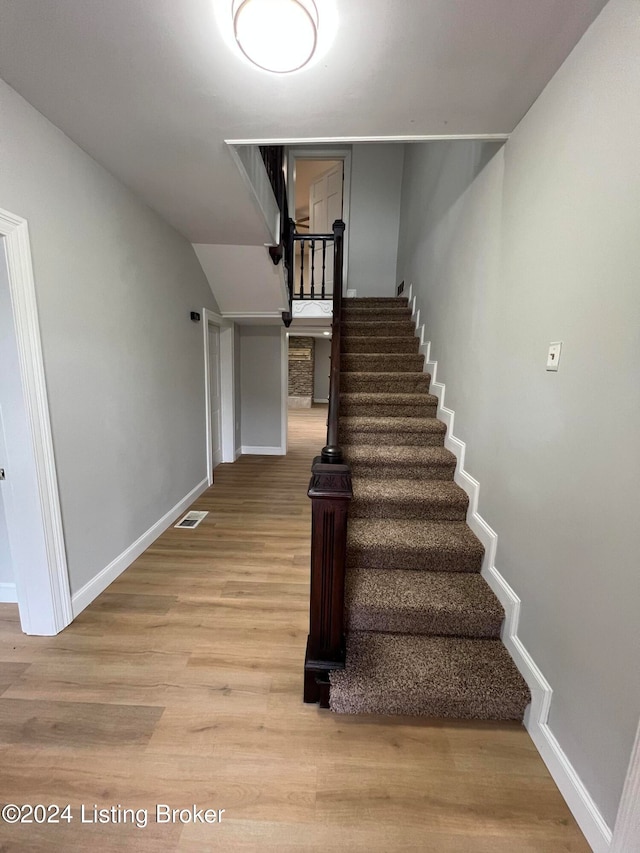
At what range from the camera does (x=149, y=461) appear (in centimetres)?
261

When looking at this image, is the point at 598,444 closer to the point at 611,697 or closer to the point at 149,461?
the point at 611,697

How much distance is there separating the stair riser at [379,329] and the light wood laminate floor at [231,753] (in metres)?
2.75

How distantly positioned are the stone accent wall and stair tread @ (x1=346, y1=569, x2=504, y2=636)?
8.43 metres

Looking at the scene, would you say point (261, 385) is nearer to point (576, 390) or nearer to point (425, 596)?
point (425, 596)

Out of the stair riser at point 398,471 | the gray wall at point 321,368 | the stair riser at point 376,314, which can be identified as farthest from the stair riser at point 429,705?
the gray wall at point 321,368

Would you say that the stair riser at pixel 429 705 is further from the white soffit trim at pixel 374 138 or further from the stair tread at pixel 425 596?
the white soffit trim at pixel 374 138

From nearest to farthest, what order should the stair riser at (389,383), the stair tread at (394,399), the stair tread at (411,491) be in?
1. the stair tread at (411,491)
2. the stair tread at (394,399)
3. the stair riser at (389,383)

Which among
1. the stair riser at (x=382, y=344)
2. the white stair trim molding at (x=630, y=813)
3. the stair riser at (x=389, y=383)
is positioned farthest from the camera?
the stair riser at (x=382, y=344)

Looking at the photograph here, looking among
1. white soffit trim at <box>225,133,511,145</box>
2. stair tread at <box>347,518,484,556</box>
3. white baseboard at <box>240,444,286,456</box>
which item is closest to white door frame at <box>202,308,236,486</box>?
white baseboard at <box>240,444,286,456</box>

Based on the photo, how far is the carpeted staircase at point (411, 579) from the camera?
140 cm

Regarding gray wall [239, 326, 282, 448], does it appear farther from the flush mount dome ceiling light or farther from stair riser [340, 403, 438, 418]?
the flush mount dome ceiling light

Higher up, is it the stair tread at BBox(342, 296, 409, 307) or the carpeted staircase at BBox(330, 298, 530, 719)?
the stair tread at BBox(342, 296, 409, 307)

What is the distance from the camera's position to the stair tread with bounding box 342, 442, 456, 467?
2.36 m

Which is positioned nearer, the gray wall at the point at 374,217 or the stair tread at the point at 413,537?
the stair tread at the point at 413,537
